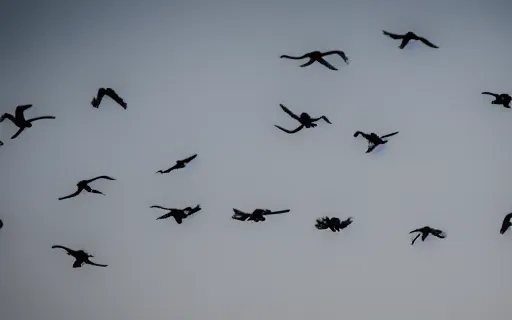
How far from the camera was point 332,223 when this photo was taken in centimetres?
214

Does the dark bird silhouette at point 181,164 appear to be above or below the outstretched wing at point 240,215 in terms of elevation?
above

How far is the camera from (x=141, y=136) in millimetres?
2240

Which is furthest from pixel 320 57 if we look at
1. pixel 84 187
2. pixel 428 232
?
pixel 84 187

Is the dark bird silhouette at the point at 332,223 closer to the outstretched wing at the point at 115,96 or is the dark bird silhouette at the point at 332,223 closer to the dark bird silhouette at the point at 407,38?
the dark bird silhouette at the point at 407,38

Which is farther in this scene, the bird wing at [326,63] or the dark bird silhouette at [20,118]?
the dark bird silhouette at [20,118]

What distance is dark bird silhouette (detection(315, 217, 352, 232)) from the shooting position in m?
2.14

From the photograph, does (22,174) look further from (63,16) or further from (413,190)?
(413,190)

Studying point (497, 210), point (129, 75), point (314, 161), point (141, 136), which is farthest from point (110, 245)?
point (497, 210)

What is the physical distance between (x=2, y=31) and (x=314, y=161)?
1.70 meters

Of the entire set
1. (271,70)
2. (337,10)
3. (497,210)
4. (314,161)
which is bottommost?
(497,210)

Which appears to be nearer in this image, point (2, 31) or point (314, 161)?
point (314, 161)

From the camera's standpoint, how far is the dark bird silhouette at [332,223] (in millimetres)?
2143

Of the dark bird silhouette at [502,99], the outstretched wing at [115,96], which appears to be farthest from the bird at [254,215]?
the dark bird silhouette at [502,99]

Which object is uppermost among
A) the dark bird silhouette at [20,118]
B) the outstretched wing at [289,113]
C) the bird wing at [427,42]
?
the bird wing at [427,42]
